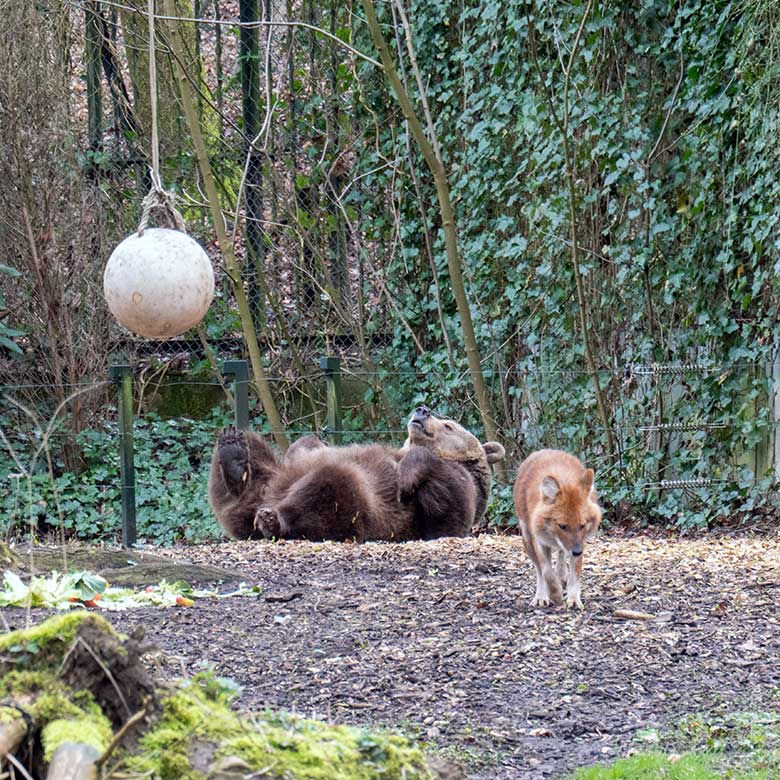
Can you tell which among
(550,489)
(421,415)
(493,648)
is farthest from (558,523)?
(421,415)

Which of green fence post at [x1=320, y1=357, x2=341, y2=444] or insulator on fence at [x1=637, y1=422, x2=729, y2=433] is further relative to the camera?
green fence post at [x1=320, y1=357, x2=341, y2=444]

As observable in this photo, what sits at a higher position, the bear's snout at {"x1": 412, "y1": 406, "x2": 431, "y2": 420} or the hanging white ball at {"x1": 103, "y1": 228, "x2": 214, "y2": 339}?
the hanging white ball at {"x1": 103, "y1": 228, "x2": 214, "y2": 339}

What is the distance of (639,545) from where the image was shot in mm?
8711

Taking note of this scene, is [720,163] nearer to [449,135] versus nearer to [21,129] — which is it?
[449,135]

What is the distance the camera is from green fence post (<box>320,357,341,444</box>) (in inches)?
428

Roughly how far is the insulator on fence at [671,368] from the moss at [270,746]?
25.9ft

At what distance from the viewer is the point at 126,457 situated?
9.95 m

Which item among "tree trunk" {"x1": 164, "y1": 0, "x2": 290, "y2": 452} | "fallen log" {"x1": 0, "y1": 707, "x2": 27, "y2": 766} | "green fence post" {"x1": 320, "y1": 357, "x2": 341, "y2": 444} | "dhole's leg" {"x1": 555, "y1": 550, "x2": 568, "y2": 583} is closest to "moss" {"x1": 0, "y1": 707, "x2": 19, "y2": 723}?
"fallen log" {"x1": 0, "y1": 707, "x2": 27, "y2": 766}

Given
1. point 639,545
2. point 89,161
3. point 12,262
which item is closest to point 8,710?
point 639,545

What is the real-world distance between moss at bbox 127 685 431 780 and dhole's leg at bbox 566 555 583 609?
3.35 metres

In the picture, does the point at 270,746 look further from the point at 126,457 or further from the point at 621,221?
the point at 621,221

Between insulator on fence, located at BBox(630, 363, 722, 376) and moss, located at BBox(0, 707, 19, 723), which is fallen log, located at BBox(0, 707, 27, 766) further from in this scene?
insulator on fence, located at BBox(630, 363, 722, 376)

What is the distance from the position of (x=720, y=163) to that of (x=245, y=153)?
5.77 meters

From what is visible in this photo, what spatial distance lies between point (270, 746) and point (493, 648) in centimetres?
282
